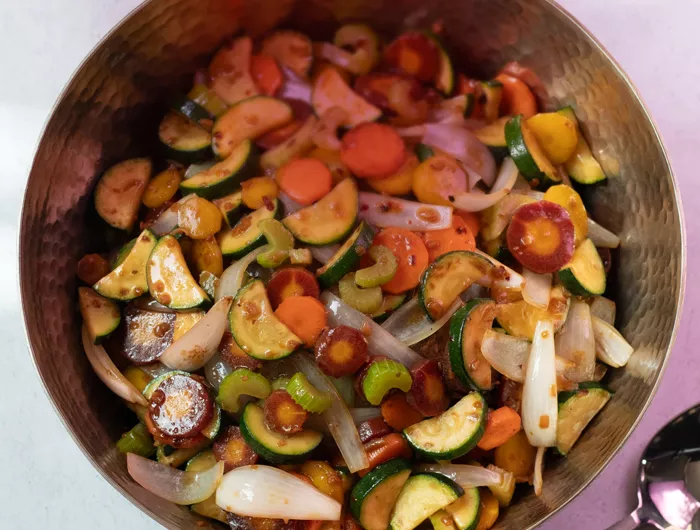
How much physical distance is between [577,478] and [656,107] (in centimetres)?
130

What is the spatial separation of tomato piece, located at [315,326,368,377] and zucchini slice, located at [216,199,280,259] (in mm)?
358

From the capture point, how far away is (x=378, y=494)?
1513mm

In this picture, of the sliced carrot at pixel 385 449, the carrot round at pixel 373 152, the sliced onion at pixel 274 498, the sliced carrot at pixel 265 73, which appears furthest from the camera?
the sliced carrot at pixel 265 73

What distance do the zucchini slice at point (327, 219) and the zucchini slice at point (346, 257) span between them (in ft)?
0.14

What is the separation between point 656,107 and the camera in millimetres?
2088

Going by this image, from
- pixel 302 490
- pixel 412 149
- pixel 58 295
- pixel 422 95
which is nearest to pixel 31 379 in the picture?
pixel 58 295

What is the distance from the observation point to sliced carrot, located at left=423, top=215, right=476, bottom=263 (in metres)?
1.78

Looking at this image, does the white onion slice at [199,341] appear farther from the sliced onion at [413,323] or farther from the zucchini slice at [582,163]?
the zucchini slice at [582,163]

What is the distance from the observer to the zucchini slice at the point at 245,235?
1747mm

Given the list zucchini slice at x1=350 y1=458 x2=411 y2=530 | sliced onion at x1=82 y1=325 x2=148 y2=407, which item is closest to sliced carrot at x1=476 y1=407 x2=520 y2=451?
zucchini slice at x1=350 y1=458 x2=411 y2=530

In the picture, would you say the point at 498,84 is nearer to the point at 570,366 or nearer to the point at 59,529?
the point at 570,366

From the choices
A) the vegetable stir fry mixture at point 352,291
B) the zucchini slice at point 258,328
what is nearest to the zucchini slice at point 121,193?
the vegetable stir fry mixture at point 352,291

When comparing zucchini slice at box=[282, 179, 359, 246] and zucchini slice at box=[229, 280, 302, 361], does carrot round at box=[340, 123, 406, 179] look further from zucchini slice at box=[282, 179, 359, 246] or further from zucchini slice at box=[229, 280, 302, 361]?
zucchini slice at box=[229, 280, 302, 361]

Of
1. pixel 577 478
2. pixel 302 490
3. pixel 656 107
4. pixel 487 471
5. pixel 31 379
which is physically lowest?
pixel 31 379
